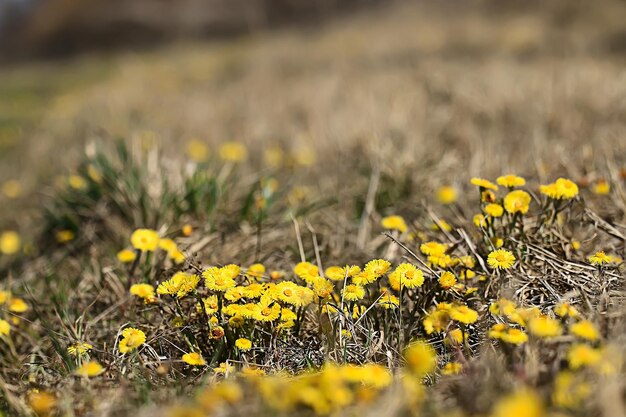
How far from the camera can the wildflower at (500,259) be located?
1.68 meters

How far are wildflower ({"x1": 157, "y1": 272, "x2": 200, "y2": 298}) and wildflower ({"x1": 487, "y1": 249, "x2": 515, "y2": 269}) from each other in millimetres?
850

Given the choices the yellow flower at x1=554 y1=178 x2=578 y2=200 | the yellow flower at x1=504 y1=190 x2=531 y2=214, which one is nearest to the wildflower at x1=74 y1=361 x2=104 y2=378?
the yellow flower at x1=504 y1=190 x2=531 y2=214

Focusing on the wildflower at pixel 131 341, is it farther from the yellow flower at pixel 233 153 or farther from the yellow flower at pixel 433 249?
the yellow flower at pixel 233 153

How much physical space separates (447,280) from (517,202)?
422mm

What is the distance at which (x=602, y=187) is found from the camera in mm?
2236

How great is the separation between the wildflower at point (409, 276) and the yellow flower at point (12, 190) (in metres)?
3.24

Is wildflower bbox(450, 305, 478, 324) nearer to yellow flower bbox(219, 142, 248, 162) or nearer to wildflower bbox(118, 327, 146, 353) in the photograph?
wildflower bbox(118, 327, 146, 353)

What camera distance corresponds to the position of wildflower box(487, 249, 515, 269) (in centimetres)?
168

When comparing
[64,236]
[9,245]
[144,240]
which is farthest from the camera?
[9,245]

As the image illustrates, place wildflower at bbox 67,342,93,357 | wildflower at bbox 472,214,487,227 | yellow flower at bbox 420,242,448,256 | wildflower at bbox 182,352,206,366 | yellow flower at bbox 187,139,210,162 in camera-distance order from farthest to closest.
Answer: yellow flower at bbox 187,139,210,162 → wildflower at bbox 472,214,487,227 → yellow flower at bbox 420,242,448,256 → wildflower at bbox 67,342,93,357 → wildflower at bbox 182,352,206,366

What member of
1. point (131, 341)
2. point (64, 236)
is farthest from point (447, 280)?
point (64, 236)

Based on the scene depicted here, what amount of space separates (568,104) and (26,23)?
2651cm

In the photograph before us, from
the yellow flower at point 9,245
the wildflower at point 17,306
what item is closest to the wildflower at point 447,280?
the wildflower at point 17,306

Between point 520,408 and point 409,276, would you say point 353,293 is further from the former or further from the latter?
point 520,408
